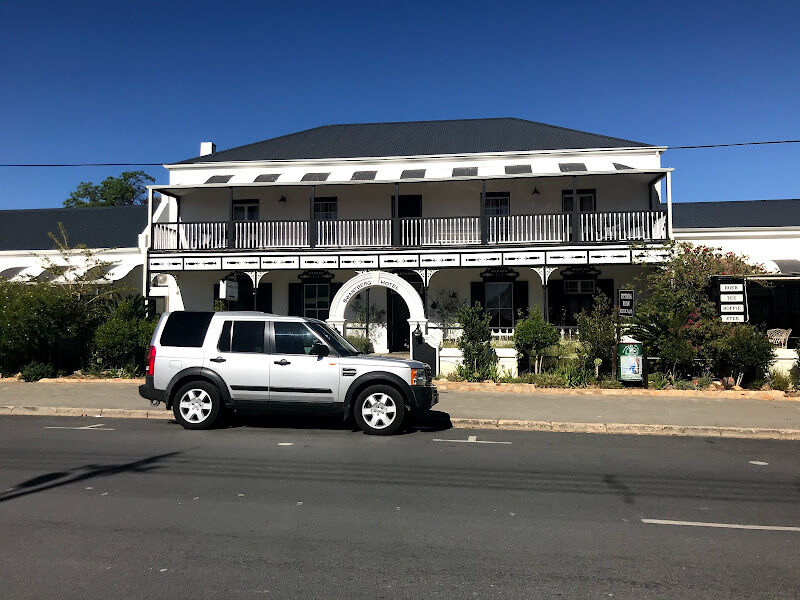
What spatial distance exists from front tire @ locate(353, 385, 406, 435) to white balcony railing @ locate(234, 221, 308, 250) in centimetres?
1185

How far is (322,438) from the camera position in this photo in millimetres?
9266

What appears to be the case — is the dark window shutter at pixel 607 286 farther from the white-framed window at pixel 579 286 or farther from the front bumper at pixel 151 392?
the front bumper at pixel 151 392

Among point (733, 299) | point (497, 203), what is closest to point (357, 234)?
point (497, 203)

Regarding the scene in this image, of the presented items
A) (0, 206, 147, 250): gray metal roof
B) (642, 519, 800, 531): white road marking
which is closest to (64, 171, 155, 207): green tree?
(0, 206, 147, 250): gray metal roof

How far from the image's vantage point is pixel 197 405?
32.0 feet

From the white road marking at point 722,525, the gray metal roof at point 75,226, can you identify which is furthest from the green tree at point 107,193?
the white road marking at point 722,525

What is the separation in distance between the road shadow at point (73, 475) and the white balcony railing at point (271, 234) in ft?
43.8

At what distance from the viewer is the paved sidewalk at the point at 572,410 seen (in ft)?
33.8

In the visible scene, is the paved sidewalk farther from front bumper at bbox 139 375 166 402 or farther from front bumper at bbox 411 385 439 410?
front bumper at bbox 139 375 166 402

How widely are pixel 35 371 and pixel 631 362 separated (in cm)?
1450

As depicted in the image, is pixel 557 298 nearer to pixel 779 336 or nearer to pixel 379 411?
pixel 779 336

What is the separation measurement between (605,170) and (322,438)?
525 inches

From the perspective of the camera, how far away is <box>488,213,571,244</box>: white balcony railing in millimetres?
19484

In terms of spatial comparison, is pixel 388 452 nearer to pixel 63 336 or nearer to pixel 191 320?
pixel 191 320
